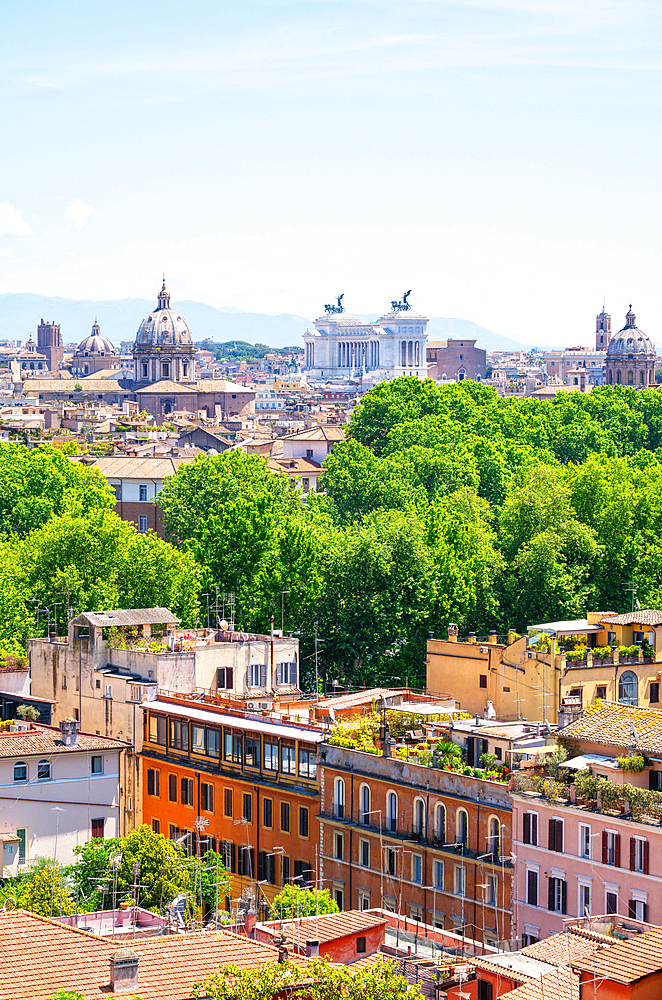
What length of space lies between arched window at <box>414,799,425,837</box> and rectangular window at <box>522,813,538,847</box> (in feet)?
8.07

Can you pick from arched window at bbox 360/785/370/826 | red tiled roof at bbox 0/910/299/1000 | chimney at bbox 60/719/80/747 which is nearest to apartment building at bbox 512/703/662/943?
arched window at bbox 360/785/370/826

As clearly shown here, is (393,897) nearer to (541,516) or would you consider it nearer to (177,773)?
(177,773)

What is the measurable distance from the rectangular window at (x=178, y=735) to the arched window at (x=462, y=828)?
9249mm

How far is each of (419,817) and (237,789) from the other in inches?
239

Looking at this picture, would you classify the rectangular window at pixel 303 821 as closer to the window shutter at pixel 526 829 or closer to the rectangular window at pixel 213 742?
the rectangular window at pixel 213 742

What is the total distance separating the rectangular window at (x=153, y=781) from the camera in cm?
3844

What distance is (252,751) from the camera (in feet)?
118

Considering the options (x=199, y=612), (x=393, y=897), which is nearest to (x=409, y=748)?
(x=393, y=897)

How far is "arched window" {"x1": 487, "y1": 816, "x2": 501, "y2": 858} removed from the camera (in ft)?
97.5

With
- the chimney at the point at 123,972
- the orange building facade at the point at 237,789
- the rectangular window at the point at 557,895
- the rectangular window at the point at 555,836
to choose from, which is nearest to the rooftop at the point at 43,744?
the orange building facade at the point at 237,789

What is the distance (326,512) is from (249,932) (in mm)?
47717

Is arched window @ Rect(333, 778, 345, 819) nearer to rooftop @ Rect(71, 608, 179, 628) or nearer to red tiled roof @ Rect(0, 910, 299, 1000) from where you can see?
rooftop @ Rect(71, 608, 179, 628)

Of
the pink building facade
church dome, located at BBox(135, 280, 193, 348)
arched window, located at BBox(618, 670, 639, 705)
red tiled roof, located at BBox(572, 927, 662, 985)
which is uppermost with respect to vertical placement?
church dome, located at BBox(135, 280, 193, 348)

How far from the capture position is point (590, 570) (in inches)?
2335
